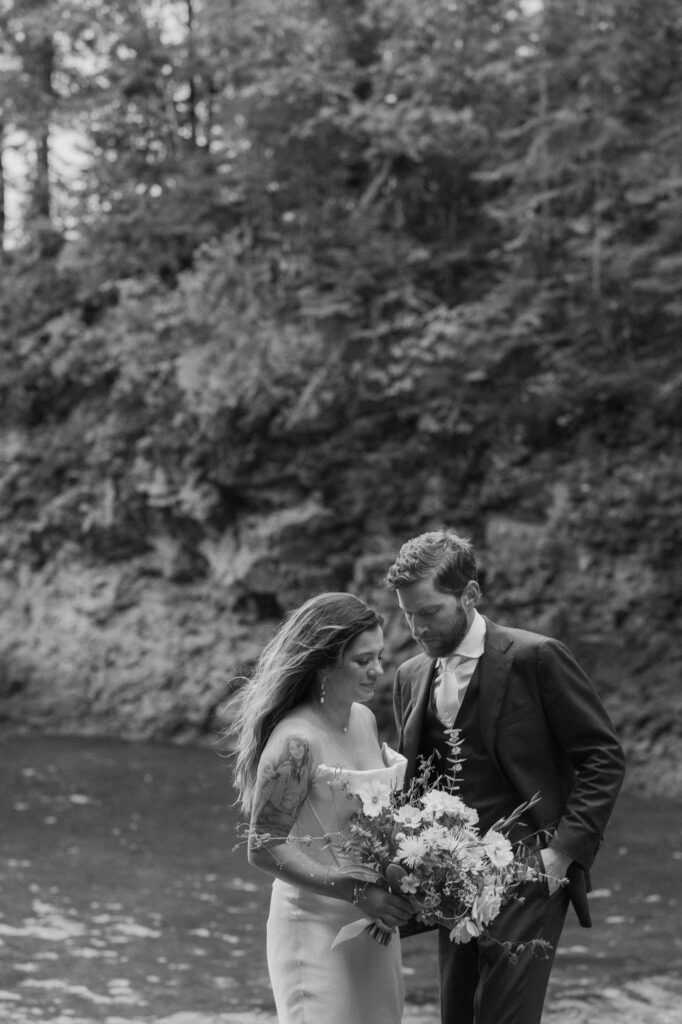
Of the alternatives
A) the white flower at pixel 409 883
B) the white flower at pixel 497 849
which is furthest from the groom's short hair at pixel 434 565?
the white flower at pixel 409 883

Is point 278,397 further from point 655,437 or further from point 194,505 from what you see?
point 655,437

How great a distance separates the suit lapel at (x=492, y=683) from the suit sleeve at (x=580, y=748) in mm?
128

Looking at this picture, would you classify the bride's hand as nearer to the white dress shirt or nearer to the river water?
the white dress shirt

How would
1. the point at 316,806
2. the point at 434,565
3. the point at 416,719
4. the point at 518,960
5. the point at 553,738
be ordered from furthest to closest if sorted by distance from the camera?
the point at 416,719 → the point at 553,738 → the point at 434,565 → the point at 518,960 → the point at 316,806

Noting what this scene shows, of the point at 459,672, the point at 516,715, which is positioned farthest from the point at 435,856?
the point at 459,672

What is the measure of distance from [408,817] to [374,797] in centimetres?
12

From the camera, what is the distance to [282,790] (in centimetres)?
349

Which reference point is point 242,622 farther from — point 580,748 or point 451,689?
point 580,748

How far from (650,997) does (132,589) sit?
407 inches

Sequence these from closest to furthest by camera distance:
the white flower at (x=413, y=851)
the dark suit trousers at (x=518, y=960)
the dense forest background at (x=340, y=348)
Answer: the white flower at (x=413, y=851) → the dark suit trousers at (x=518, y=960) → the dense forest background at (x=340, y=348)

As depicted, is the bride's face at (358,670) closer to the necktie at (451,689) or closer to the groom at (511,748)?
the groom at (511,748)

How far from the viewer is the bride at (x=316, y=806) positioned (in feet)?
11.4

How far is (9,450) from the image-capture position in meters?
17.2

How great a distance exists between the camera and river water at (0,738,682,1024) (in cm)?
659
